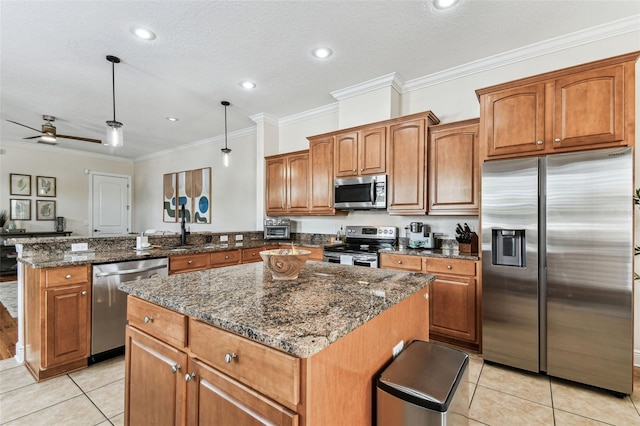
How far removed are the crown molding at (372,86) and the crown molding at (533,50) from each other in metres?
0.17

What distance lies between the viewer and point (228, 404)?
0.99m

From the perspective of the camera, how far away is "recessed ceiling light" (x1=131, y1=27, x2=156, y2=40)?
2570 millimetres

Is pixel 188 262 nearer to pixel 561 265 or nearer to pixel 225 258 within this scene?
pixel 225 258

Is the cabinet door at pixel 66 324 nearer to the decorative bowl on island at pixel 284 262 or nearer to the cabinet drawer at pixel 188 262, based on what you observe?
the cabinet drawer at pixel 188 262

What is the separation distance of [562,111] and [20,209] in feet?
29.3

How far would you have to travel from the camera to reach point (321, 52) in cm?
293

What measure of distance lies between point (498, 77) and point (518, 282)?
2104 millimetres

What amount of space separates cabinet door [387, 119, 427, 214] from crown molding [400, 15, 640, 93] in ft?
2.23

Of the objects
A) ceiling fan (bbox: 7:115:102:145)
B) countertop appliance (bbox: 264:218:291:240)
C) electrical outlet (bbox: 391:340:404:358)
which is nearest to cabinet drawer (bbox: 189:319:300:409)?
electrical outlet (bbox: 391:340:404:358)

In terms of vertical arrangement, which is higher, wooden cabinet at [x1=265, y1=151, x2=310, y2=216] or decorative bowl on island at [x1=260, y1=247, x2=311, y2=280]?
wooden cabinet at [x1=265, y1=151, x2=310, y2=216]

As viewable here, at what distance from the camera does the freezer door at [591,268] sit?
201 cm

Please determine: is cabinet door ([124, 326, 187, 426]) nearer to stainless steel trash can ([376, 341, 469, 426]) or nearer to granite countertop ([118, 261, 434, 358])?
granite countertop ([118, 261, 434, 358])

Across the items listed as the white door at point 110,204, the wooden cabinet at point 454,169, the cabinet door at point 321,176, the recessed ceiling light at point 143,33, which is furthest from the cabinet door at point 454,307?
the white door at point 110,204

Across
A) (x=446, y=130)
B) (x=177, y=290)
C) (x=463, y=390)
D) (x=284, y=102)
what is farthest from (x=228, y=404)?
(x=284, y=102)
